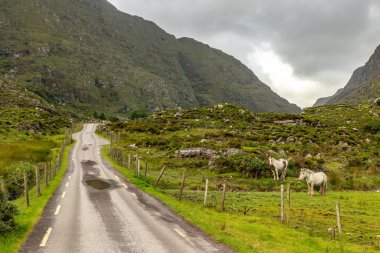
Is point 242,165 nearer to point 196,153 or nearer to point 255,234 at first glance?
point 196,153

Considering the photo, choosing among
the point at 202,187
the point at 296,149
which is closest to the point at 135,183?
the point at 202,187

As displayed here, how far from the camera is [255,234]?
1942 cm

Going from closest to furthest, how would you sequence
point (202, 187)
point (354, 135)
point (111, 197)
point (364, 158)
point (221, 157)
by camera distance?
point (111, 197) → point (202, 187) → point (221, 157) → point (364, 158) → point (354, 135)

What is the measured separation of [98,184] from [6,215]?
19018 mm

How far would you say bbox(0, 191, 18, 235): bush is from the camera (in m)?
17.1

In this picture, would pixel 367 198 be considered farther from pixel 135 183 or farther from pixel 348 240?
pixel 135 183

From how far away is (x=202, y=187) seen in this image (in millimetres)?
37938

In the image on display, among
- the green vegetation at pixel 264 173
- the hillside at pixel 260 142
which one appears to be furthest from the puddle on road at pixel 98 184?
the hillside at pixel 260 142

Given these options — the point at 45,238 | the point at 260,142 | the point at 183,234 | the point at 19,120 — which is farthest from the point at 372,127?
the point at 19,120

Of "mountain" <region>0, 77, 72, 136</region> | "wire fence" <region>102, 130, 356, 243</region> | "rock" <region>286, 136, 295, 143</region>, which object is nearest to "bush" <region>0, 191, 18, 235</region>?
"wire fence" <region>102, 130, 356, 243</region>

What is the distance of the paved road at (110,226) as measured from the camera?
16000mm

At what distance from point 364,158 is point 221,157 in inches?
893

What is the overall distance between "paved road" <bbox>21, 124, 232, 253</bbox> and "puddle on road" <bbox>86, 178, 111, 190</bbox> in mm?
96

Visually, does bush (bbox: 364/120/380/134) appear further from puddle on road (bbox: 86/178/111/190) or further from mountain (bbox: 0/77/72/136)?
mountain (bbox: 0/77/72/136)
